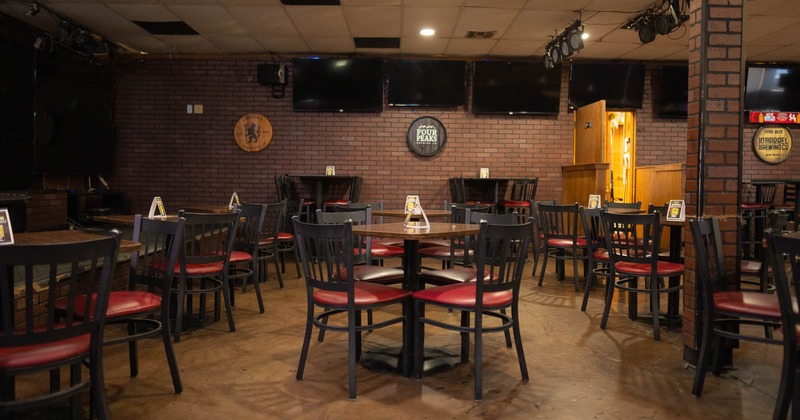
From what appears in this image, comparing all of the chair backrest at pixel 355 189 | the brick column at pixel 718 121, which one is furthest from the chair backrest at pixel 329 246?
the chair backrest at pixel 355 189

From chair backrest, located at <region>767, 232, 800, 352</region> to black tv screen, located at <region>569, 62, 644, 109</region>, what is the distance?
6.39 metres

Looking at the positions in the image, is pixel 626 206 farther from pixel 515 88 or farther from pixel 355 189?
pixel 355 189

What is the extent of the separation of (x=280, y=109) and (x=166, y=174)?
2.00 meters

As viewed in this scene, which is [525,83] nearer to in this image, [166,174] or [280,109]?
[280,109]

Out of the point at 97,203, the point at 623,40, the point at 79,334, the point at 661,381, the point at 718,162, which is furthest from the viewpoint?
the point at 97,203

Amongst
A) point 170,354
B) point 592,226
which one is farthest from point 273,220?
point 592,226

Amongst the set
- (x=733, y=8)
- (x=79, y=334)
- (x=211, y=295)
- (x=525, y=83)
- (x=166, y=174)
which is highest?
(x=525, y=83)

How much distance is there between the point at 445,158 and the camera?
8.05 meters

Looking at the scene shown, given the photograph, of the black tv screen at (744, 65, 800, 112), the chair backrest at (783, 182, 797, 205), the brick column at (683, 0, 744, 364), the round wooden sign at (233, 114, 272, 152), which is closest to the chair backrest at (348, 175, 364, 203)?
the round wooden sign at (233, 114, 272, 152)

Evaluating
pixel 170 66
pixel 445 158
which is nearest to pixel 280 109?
pixel 170 66

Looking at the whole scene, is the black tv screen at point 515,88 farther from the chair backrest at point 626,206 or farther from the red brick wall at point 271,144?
the chair backrest at point 626,206

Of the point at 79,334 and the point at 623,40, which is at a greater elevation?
the point at 623,40

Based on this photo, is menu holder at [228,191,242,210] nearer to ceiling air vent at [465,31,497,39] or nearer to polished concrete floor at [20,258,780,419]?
polished concrete floor at [20,258,780,419]

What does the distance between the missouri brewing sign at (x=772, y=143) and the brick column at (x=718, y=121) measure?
258 inches
